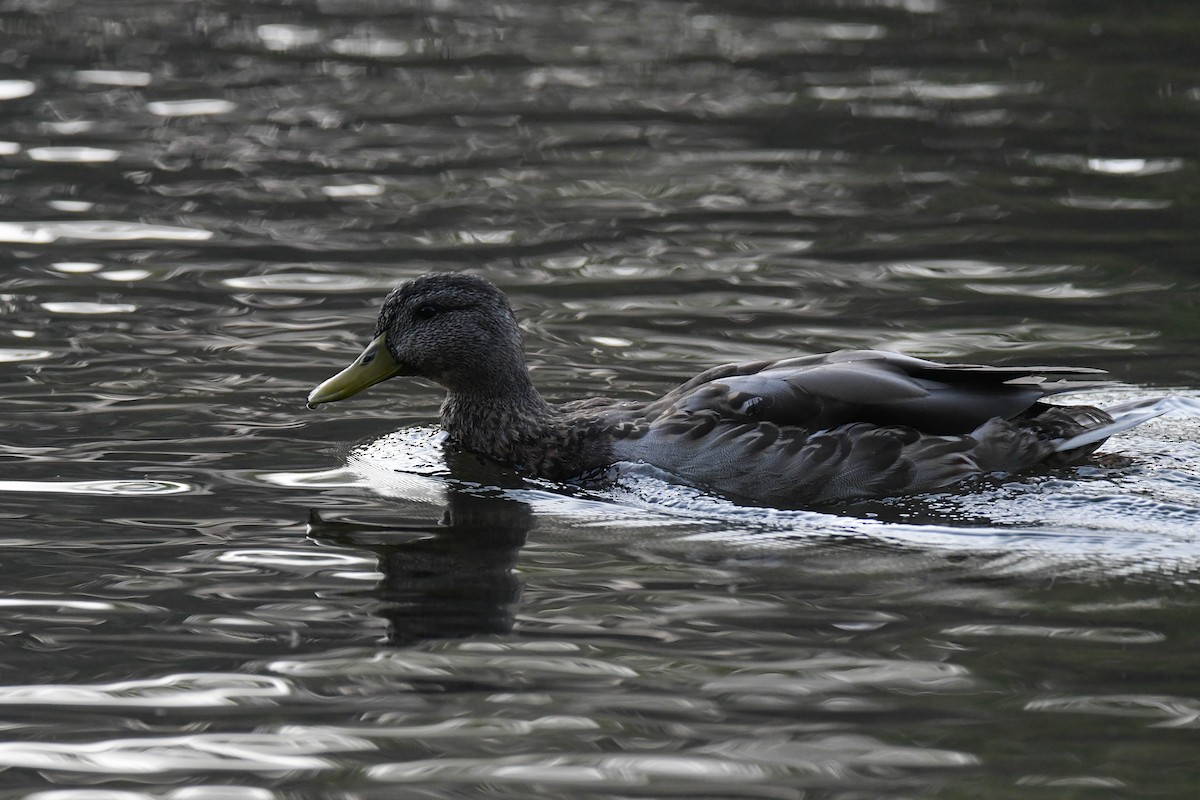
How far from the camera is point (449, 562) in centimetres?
723

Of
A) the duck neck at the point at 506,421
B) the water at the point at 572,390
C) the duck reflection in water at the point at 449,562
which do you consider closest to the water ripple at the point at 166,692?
the water at the point at 572,390

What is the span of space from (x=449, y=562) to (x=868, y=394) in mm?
2034

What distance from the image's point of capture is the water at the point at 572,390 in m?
5.61

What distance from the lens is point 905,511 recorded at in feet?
25.3

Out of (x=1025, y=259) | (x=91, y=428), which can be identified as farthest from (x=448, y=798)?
(x=1025, y=259)

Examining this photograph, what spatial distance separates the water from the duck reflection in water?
3 cm

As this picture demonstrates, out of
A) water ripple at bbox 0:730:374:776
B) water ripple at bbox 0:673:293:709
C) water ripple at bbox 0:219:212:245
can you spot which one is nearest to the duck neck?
water ripple at bbox 0:673:293:709

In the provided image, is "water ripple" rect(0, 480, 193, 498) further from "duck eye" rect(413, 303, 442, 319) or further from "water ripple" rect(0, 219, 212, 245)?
"water ripple" rect(0, 219, 212, 245)

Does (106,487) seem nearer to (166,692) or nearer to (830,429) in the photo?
(166,692)

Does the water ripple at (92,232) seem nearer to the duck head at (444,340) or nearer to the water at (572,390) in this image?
the water at (572,390)

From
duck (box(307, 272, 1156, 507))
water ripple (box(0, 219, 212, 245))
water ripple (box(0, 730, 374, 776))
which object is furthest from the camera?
water ripple (box(0, 219, 212, 245))

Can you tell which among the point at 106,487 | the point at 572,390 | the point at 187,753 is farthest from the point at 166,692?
the point at 572,390

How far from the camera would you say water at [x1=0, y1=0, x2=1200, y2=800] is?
18.4ft

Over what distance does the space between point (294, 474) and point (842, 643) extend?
3.17m
